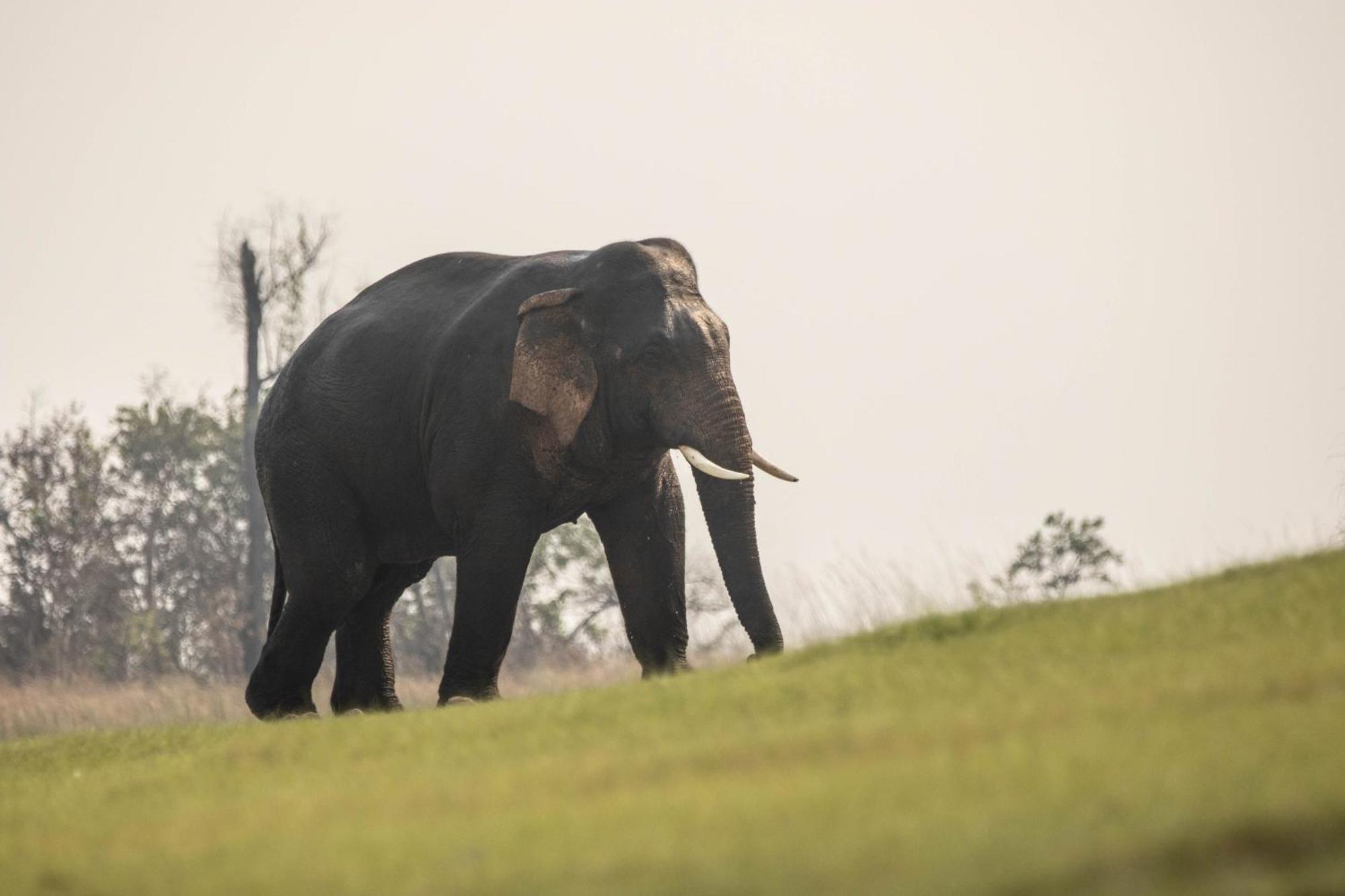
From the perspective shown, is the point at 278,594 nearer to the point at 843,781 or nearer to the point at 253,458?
the point at 843,781

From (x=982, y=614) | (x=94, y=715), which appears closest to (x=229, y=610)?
(x=94, y=715)

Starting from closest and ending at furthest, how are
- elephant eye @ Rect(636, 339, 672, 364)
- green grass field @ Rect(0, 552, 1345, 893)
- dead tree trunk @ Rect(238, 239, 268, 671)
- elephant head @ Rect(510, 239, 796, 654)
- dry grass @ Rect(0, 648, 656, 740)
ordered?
green grass field @ Rect(0, 552, 1345, 893) < elephant head @ Rect(510, 239, 796, 654) < elephant eye @ Rect(636, 339, 672, 364) < dry grass @ Rect(0, 648, 656, 740) < dead tree trunk @ Rect(238, 239, 268, 671)

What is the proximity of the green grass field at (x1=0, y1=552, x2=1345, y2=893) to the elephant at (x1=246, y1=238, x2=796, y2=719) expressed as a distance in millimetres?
3263

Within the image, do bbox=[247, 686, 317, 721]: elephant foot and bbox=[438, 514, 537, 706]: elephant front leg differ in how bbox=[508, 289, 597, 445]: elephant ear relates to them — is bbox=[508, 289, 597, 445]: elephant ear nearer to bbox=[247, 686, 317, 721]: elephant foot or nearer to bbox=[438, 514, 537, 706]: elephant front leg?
bbox=[438, 514, 537, 706]: elephant front leg

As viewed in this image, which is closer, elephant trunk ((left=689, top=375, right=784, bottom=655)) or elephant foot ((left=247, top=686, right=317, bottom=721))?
elephant trunk ((left=689, top=375, right=784, bottom=655))

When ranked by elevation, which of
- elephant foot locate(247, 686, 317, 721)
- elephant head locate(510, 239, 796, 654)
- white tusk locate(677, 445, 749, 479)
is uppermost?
elephant head locate(510, 239, 796, 654)

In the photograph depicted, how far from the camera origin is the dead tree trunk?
35125 millimetres

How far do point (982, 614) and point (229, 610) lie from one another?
1268 inches

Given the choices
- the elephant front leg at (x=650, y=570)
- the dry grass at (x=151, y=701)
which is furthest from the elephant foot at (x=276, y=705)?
the dry grass at (x=151, y=701)

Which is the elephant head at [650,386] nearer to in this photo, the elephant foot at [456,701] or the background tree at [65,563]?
the elephant foot at [456,701]

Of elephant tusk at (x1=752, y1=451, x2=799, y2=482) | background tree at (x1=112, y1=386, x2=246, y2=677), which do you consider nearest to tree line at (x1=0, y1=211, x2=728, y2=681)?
background tree at (x1=112, y1=386, x2=246, y2=677)

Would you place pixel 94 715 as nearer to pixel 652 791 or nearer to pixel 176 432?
pixel 176 432

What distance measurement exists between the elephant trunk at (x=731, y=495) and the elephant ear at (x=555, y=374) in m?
0.74

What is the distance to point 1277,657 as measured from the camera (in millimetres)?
7516
